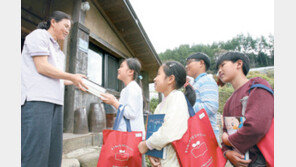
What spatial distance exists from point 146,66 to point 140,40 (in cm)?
177

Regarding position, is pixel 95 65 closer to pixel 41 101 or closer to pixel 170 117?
pixel 41 101

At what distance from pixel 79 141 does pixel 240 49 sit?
48792mm

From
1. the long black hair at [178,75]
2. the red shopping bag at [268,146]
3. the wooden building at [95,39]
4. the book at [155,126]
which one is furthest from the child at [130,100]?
the wooden building at [95,39]

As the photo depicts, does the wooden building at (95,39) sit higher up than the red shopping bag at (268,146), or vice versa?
the wooden building at (95,39)

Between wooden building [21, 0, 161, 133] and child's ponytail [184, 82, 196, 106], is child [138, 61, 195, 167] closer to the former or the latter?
child's ponytail [184, 82, 196, 106]

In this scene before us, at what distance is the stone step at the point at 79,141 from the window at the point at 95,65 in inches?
70.5

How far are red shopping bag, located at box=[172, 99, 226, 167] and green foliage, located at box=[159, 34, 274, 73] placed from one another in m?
36.7

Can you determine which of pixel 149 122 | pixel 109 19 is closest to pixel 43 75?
pixel 149 122

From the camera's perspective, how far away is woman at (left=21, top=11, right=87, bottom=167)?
1324 mm

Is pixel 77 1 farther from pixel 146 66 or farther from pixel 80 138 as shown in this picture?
pixel 146 66

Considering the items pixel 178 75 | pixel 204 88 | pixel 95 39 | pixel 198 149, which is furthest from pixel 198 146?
pixel 95 39

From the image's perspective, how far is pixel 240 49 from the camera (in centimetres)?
4353

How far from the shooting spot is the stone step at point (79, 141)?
2768mm

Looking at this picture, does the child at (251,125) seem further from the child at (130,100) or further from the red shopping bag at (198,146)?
the child at (130,100)
